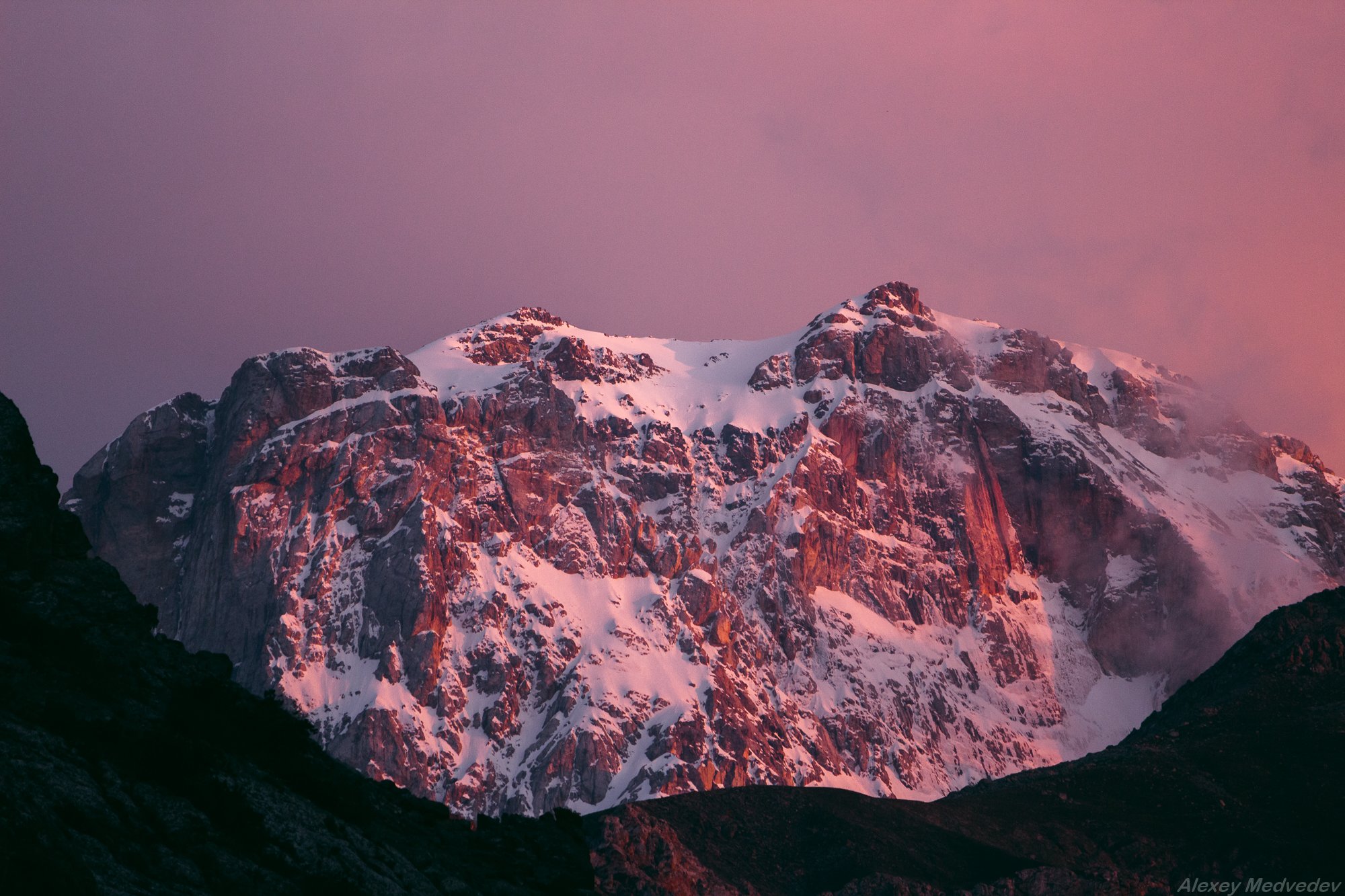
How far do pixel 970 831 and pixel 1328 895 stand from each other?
25.8 m

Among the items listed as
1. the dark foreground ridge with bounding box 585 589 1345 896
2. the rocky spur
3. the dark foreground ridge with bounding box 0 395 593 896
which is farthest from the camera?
the rocky spur

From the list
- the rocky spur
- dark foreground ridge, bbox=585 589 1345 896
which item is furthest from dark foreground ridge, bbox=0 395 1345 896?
the rocky spur

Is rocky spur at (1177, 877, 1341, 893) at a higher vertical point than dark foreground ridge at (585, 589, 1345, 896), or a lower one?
lower

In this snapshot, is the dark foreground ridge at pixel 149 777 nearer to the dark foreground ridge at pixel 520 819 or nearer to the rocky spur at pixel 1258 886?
the dark foreground ridge at pixel 520 819

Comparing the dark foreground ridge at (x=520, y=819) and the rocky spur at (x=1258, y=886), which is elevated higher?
the dark foreground ridge at (x=520, y=819)

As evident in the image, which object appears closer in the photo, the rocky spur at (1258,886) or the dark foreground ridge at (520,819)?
Result: the dark foreground ridge at (520,819)

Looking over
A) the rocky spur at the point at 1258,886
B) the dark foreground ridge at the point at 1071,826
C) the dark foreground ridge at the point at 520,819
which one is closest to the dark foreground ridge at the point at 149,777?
the dark foreground ridge at the point at 520,819

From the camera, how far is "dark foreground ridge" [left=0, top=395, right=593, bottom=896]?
4506 cm

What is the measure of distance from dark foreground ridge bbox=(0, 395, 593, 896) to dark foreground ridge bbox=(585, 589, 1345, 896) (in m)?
34.5

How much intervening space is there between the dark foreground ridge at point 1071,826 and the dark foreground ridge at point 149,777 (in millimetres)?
34471

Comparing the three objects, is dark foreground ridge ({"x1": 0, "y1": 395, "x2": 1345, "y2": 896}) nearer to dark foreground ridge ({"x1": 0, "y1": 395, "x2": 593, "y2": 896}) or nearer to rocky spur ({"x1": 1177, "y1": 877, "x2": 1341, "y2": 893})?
dark foreground ridge ({"x1": 0, "y1": 395, "x2": 593, "y2": 896})

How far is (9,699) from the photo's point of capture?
171 ft

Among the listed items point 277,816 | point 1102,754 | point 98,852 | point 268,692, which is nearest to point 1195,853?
point 1102,754

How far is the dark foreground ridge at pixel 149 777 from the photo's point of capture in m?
45.1
